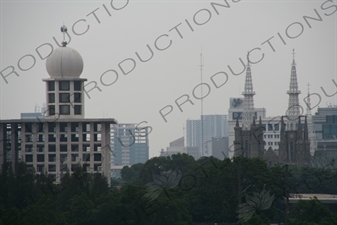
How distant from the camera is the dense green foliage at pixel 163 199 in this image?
63.7m

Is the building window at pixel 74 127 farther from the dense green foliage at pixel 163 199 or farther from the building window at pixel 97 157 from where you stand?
the dense green foliage at pixel 163 199

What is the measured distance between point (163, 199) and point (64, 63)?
3573cm

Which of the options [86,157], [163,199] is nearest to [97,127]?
[86,157]

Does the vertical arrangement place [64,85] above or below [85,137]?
above

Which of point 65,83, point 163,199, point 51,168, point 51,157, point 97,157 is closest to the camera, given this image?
point 163,199

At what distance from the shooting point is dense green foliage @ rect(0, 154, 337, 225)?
63656 millimetres

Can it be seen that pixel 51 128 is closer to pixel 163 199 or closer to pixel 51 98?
pixel 51 98

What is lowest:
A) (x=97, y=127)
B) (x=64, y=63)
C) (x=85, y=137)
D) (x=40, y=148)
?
(x=40, y=148)

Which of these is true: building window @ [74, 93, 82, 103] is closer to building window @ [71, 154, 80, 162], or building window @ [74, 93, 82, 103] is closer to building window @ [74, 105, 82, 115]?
building window @ [74, 105, 82, 115]

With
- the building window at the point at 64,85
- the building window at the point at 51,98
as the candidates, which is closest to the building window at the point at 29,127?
the building window at the point at 51,98

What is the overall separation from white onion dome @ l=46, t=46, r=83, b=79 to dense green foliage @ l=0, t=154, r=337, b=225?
15.5m

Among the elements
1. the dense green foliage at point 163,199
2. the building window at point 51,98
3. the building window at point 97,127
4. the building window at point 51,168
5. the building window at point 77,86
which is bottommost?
the dense green foliage at point 163,199

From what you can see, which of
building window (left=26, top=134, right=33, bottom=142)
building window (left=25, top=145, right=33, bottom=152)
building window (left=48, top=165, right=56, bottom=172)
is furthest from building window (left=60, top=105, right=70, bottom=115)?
building window (left=48, top=165, right=56, bottom=172)

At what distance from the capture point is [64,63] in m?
99.1
